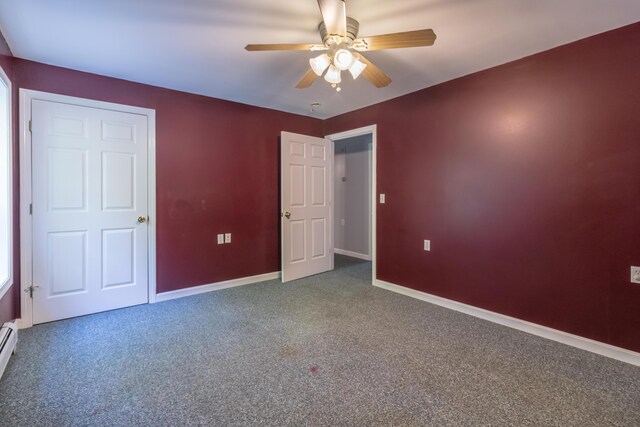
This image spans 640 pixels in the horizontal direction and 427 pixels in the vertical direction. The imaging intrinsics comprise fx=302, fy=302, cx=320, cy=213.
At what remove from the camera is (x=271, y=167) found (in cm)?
407

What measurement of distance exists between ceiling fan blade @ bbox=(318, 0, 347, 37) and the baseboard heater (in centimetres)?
282

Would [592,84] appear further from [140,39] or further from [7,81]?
[7,81]

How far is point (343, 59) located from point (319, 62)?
0.17 meters

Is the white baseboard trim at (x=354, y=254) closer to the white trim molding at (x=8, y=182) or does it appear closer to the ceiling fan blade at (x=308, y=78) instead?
the ceiling fan blade at (x=308, y=78)

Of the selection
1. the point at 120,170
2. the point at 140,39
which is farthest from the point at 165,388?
the point at 140,39

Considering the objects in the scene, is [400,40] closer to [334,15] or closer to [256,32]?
[334,15]

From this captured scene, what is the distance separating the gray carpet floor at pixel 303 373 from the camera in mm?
1579

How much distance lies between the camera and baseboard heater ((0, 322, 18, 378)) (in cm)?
191

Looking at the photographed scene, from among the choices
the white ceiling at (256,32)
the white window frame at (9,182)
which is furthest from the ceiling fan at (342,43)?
the white window frame at (9,182)

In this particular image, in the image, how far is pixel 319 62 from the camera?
78.8 inches

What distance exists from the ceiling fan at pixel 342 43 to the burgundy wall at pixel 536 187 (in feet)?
4.12

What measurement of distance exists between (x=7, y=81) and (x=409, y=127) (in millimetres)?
3617

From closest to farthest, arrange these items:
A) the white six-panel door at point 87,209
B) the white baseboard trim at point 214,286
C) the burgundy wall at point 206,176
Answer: the white six-panel door at point 87,209
the burgundy wall at point 206,176
the white baseboard trim at point 214,286

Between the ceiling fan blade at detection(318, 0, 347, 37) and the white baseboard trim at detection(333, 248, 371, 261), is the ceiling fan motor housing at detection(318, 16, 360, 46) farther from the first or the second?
the white baseboard trim at detection(333, 248, 371, 261)
